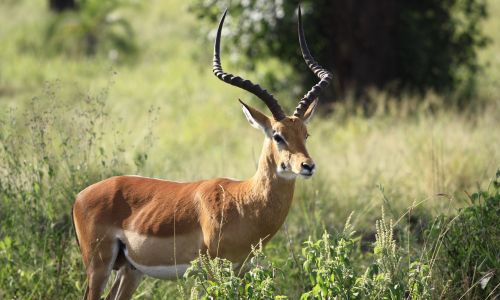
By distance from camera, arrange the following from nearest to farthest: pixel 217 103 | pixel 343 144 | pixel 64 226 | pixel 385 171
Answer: pixel 64 226 → pixel 385 171 → pixel 343 144 → pixel 217 103

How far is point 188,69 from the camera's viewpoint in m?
16.7

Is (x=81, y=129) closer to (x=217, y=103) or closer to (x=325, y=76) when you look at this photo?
(x=325, y=76)

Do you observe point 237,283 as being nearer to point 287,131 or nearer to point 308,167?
point 308,167

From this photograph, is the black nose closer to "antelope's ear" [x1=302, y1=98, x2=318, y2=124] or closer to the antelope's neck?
the antelope's neck

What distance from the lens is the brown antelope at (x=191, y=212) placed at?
5.11 metres

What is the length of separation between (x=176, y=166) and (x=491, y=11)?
1180 centimetres

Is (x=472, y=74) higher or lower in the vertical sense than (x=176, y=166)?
higher

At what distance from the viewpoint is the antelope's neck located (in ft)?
16.9

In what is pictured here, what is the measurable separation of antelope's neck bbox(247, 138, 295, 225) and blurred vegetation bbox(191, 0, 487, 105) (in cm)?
697

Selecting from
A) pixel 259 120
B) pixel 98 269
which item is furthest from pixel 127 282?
pixel 259 120

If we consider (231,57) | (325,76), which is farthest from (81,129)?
(231,57)

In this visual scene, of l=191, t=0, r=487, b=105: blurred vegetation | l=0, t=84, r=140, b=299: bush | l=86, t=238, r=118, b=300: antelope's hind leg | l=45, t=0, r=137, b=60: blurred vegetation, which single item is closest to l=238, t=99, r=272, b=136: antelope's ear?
l=86, t=238, r=118, b=300: antelope's hind leg

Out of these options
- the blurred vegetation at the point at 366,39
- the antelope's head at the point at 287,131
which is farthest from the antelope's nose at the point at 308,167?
the blurred vegetation at the point at 366,39

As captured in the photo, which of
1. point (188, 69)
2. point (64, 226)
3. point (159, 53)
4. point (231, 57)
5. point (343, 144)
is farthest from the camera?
point (159, 53)
